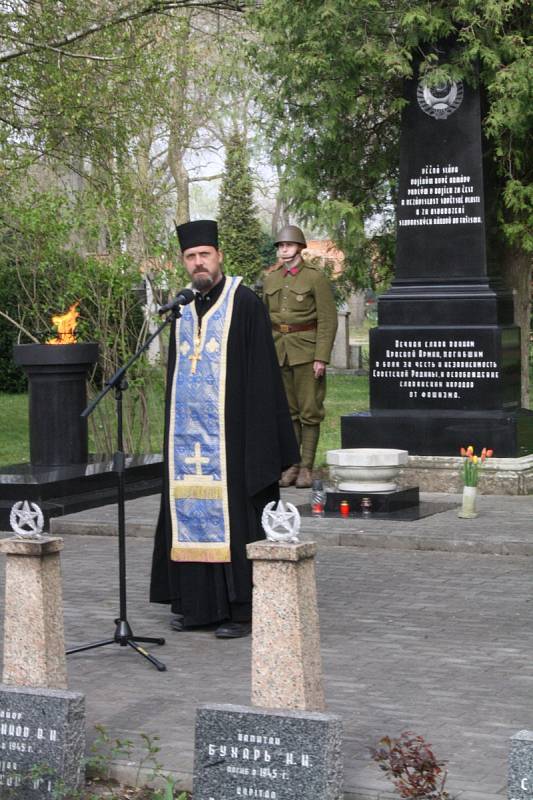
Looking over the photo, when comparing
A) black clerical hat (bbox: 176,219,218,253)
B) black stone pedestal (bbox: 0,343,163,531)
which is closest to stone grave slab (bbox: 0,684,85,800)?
black clerical hat (bbox: 176,219,218,253)

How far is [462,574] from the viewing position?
9477 mm

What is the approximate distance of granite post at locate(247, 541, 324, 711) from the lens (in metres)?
5.22

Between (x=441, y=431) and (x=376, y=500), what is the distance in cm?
168

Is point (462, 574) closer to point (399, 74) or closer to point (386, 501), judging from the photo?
point (386, 501)

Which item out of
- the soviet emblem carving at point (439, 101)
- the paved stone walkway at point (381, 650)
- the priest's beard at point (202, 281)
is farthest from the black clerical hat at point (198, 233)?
the soviet emblem carving at point (439, 101)

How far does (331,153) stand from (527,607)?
8.77 metres

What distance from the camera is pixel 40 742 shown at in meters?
5.18

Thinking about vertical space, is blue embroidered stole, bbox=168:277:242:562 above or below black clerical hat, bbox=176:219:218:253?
below

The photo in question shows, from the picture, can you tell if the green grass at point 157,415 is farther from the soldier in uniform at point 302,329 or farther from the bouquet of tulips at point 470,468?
the bouquet of tulips at point 470,468

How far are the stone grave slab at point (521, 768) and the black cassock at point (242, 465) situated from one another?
357 centimetres

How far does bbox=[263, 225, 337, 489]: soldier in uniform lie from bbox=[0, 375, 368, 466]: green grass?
6.15 ft

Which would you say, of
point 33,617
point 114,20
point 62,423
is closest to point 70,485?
point 62,423

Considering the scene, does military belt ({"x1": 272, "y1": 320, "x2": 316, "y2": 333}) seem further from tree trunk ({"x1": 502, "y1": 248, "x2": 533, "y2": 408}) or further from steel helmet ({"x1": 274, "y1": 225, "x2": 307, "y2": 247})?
tree trunk ({"x1": 502, "y1": 248, "x2": 533, "y2": 408})

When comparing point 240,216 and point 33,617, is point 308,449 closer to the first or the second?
point 33,617
